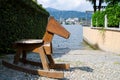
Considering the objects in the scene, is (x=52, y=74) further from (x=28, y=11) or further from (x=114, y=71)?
(x=28, y=11)

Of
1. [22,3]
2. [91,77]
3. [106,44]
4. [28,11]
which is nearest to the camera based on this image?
[91,77]

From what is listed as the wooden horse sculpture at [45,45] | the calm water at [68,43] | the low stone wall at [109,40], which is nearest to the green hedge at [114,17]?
the low stone wall at [109,40]

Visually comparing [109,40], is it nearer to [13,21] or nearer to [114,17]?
[114,17]

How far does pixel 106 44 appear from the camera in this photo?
63.8 feet

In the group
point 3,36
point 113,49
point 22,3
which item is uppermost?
point 22,3

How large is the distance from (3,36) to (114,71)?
4392 millimetres

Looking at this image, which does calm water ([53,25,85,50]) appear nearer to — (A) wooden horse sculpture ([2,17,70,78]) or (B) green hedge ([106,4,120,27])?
(B) green hedge ([106,4,120,27])

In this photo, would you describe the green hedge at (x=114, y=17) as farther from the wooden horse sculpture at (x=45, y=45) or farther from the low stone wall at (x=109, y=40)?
the wooden horse sculpture at (x=45, y=45)

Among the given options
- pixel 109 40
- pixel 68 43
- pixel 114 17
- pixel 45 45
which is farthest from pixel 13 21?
pixel 68 43

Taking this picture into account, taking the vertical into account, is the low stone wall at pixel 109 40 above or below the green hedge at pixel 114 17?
below

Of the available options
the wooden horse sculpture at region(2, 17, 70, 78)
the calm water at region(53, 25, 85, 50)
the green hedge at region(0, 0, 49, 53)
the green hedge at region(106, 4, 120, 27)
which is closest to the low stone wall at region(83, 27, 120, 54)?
the green hedge at region(106, 4, 120, 27)

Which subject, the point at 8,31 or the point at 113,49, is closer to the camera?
the point at 8,31

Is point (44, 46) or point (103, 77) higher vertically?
point (44, 46)

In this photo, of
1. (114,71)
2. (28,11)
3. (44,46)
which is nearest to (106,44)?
(28,11)
